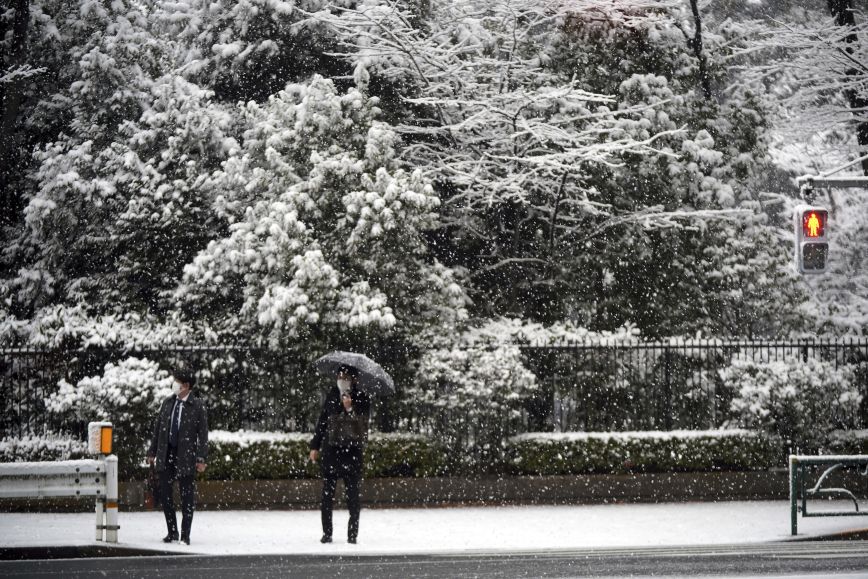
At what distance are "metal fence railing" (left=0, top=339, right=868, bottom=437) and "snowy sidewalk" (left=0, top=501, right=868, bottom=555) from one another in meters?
1.74

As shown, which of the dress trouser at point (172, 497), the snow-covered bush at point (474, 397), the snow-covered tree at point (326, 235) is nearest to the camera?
the dress trouser at point (172, 497)

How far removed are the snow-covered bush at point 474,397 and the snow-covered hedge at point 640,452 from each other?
0.38 meters

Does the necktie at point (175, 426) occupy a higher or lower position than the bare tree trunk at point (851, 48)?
lower

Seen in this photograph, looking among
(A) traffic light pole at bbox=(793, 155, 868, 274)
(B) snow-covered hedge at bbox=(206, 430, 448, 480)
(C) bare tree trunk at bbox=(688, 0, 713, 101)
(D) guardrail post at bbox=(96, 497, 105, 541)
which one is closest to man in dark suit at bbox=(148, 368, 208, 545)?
(D) guardrail post at bbox=(96, 497, 105, 541)

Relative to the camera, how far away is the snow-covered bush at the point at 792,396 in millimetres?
17562

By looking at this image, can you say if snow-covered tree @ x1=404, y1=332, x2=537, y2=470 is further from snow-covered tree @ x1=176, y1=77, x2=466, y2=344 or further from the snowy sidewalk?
snow-covered tree @ x1=176, y1=77, x2=466, y2=344

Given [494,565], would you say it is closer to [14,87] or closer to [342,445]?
[342,445]

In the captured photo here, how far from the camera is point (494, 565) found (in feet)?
38.0

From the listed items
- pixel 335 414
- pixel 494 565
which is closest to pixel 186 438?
pixel 335 414

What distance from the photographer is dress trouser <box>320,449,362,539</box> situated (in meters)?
13.1

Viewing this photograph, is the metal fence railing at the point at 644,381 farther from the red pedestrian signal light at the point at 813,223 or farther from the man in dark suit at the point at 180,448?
the man in dark suit at the point at 180,448

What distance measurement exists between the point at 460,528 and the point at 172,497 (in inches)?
146

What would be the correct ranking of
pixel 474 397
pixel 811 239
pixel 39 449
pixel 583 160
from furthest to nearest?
pixel 583 160
pixel 474 397
pixel 39 449
pixel 811 239

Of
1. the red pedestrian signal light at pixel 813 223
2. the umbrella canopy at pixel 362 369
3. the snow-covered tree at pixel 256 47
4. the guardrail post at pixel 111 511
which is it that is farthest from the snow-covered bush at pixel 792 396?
the snow-covered tree at pixel 256 47
